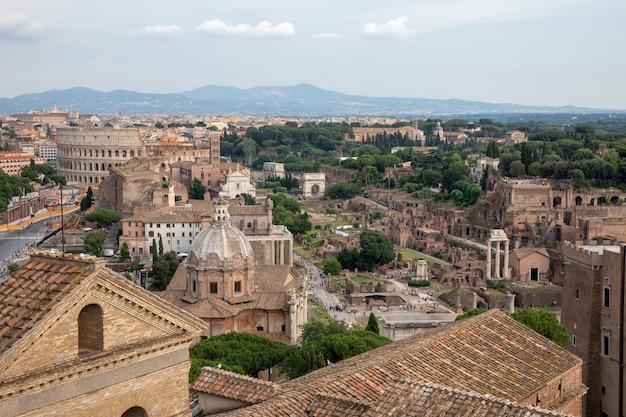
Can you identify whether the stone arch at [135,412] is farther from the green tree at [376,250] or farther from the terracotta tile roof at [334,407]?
the green tree at [376,250]

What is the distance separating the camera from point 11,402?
7852mm

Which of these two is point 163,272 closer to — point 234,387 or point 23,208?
point 23,208

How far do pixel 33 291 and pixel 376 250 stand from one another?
3996cm

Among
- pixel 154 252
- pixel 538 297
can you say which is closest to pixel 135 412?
pixel 154 252

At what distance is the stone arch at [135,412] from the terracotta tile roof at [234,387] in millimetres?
2437

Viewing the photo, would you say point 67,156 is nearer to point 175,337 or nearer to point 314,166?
point 314,166

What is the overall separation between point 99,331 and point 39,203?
197ft

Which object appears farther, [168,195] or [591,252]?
[168,195]

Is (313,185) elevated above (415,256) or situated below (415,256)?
above

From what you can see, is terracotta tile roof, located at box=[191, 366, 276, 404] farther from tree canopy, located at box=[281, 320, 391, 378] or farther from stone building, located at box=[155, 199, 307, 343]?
stone building, located at box=[155, 199, 307, 343]

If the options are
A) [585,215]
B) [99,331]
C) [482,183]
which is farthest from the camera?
[482,183]

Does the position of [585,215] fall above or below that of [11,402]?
below

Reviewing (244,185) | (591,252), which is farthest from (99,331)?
(244,185)

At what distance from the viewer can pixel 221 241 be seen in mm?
30812
